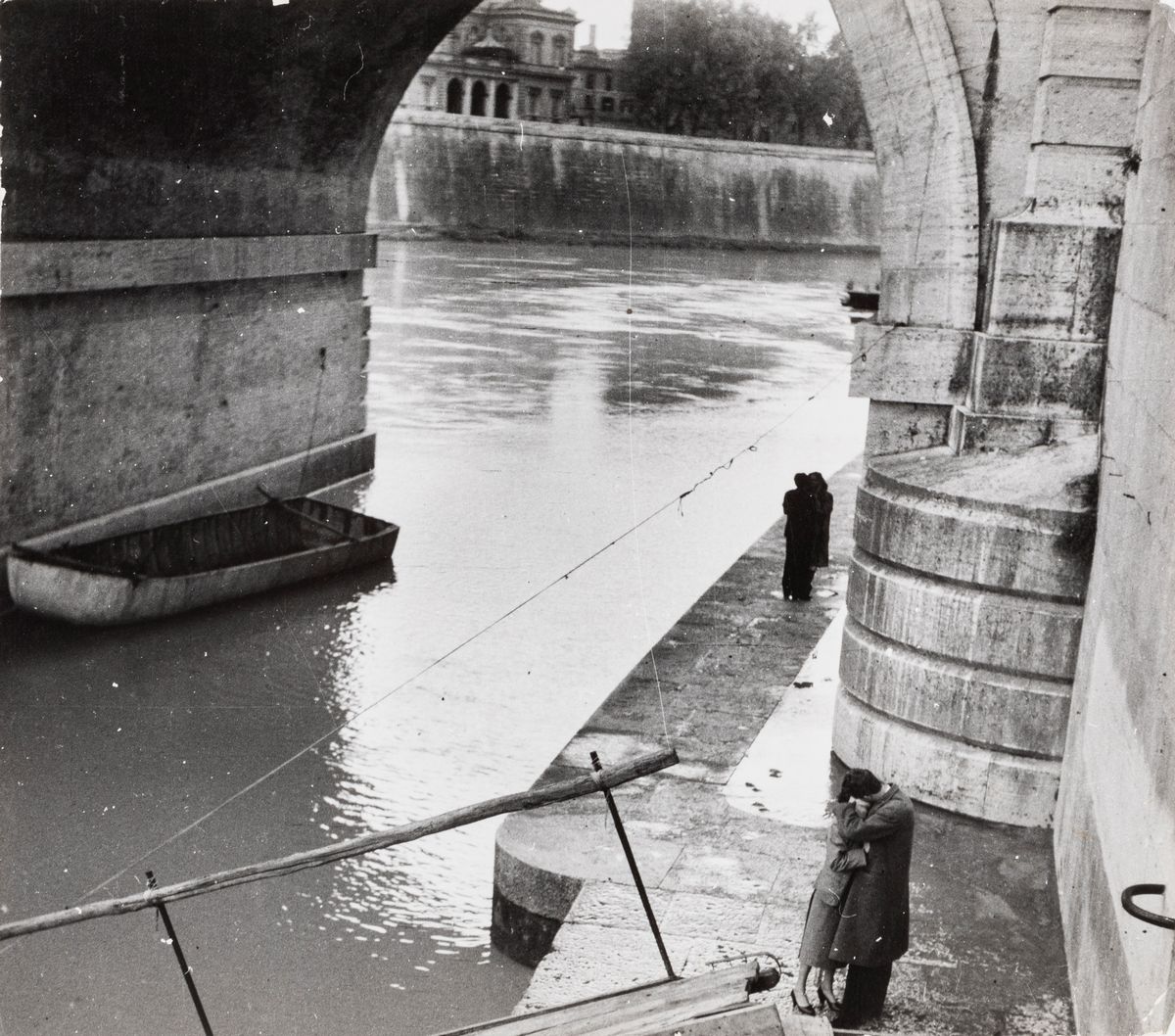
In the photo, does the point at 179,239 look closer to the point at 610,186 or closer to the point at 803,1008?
the point at 803,1008

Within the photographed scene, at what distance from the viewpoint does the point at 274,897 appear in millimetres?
6086

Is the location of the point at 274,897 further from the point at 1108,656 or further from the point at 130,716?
the point at 1108,656

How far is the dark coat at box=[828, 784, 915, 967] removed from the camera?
3.95 meters

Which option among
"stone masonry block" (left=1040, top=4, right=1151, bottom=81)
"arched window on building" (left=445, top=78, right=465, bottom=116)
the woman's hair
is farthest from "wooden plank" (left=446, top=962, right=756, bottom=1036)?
"arched window on building" (left=445, top=78, right=465, bottom=116)

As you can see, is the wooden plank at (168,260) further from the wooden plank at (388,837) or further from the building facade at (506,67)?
the building facade at (506,67)

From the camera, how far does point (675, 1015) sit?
3070 mm

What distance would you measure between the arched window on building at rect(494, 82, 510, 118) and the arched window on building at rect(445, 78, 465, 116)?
141cm

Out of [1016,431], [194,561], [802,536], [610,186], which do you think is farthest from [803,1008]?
[610,186]

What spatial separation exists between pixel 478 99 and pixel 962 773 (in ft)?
153

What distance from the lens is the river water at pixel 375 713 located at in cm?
544

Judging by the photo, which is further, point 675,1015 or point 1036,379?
point 1036,379

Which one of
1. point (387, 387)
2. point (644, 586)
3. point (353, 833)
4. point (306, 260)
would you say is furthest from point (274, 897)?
point (387, 387)

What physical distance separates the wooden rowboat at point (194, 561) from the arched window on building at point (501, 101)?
40813mm

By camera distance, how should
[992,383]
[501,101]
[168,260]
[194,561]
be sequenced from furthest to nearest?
[501,101] < [194,561] < [168,260] < [992,383]
